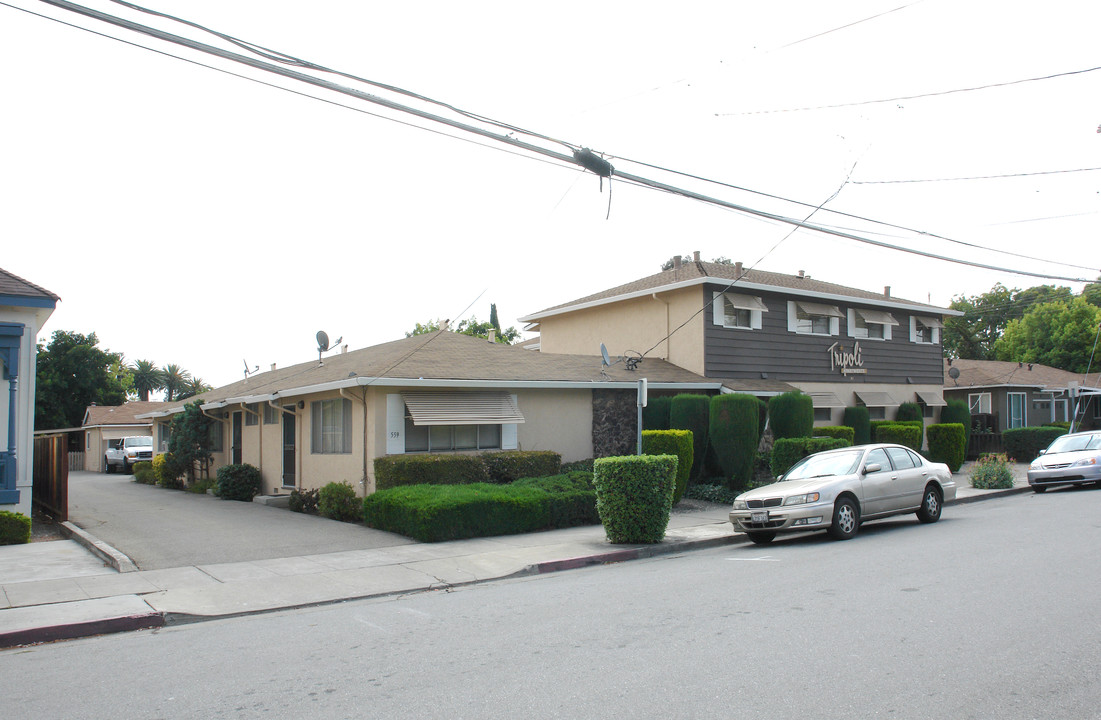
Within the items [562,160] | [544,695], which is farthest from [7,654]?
[562,160]

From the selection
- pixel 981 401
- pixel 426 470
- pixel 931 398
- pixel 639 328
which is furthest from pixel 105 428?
pixel 981 401

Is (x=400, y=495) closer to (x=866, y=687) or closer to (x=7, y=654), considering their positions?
(x=7, y=654)

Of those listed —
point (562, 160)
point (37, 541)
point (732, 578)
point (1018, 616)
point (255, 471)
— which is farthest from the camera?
point (255, 471)

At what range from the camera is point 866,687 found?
508 centimetres

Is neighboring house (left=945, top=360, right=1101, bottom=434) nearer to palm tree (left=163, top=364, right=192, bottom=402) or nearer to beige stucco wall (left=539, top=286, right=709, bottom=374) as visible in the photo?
→ beige stucco wall (left=539, top=286, right=709, bottom=374)

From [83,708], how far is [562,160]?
790 cm

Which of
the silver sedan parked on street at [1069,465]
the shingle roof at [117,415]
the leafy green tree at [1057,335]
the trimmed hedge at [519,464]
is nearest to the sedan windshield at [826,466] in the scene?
the trimmed hedge at [519,464]

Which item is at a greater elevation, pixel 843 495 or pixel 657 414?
pixel 657 414

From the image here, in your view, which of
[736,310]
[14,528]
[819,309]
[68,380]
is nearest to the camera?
[14,528]

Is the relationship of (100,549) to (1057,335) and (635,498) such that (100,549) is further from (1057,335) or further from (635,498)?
(1057,335)

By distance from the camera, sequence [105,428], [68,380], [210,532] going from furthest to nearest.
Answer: [68,380]
[105,428]
[210,532]

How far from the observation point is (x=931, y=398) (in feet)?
88.8

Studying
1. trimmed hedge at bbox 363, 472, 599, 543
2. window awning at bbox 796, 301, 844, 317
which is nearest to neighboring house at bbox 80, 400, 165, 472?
trimmed hedge at bbox 363, 472, 599, 543

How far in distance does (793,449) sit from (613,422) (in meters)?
4.29
